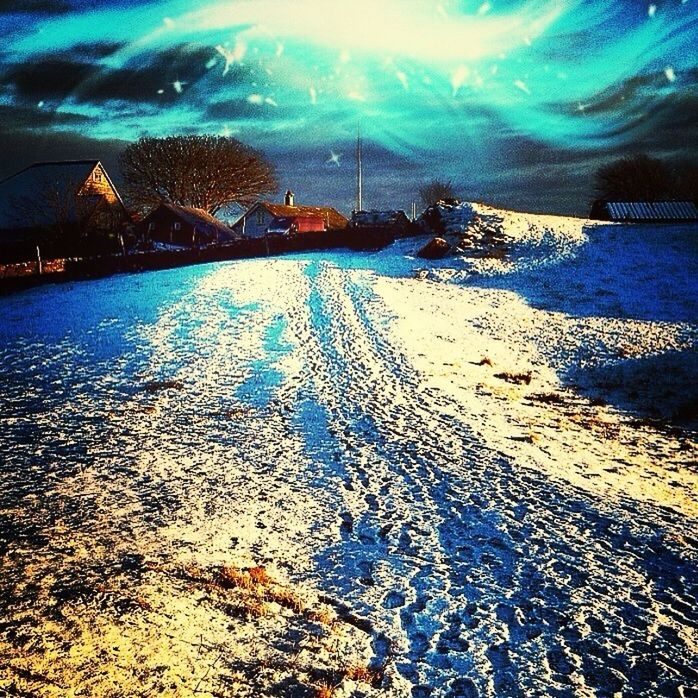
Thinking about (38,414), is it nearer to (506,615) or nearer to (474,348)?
(506,615)

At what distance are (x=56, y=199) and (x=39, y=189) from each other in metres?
9.55

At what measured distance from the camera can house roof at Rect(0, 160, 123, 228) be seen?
49906 mm

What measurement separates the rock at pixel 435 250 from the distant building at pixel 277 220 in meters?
37.3

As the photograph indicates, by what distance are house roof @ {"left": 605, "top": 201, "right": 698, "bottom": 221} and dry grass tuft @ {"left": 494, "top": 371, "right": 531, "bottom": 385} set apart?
37.3m

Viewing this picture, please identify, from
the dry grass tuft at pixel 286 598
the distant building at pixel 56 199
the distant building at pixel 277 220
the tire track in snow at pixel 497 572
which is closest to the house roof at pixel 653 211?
the distant building at pixel 277 220

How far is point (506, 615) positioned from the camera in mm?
4879

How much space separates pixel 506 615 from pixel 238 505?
3.65m

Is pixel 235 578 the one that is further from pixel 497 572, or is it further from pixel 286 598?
pixel 497 572

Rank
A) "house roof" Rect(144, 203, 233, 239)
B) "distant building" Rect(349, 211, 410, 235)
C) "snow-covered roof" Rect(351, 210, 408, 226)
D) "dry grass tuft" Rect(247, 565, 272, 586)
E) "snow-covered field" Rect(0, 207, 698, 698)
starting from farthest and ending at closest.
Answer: "house roof" Rect(144, 203, 233, 239), "snow-covered roof" Rect(351, 210, 408, 226), "distant building" Rect(349, 211, 410, 235), "dry grass tuft" Rect(247, 565, 272, 586), "snow-covered field" Rect(0, 207, 698, 698)

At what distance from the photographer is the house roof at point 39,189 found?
4991 centimetres

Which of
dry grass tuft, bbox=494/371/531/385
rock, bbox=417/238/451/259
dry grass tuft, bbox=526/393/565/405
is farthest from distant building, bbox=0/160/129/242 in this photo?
dry grass tuft, bbox=526/393/565/405

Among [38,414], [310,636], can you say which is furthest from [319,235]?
[310,636]

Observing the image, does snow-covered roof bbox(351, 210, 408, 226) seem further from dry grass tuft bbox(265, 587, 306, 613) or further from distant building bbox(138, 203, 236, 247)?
dry grass tuft bbox(265, 587, 306, 613)

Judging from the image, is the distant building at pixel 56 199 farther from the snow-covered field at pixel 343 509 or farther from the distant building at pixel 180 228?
the snow-covered field at pixel 343 509
